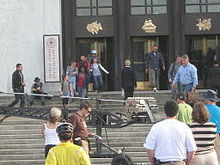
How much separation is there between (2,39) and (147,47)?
599cm

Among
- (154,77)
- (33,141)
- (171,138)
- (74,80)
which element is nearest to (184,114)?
(171,138)

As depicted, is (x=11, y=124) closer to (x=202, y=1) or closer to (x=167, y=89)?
(x=167, y=89)

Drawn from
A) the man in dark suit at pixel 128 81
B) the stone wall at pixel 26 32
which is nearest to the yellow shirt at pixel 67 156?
the man in dark suit at pixel 128 81

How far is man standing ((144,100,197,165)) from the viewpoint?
888 cm

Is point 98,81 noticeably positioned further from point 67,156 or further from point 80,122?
point 67,156

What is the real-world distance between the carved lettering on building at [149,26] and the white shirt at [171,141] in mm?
18591

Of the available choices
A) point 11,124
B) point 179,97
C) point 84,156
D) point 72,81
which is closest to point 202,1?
point 72,81

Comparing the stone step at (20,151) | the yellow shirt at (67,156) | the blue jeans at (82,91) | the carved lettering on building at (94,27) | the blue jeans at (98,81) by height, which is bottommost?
the stone step at (20,151)

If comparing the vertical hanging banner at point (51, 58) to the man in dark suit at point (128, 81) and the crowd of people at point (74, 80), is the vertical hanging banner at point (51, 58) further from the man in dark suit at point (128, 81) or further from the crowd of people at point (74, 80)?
the man in dark suit at point (128, 81)

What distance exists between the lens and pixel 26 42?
26.1 metres

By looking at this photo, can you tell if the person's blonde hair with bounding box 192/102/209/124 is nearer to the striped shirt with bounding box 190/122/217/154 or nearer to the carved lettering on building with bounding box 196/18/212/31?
the striped shirt with bounding box 190/122/217/154

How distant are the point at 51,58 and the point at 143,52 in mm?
4252

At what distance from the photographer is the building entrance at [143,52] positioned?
27.8 meters

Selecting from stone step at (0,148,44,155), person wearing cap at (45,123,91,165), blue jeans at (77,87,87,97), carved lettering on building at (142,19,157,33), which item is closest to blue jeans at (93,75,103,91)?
blue jeans at (77,87,87,97)
